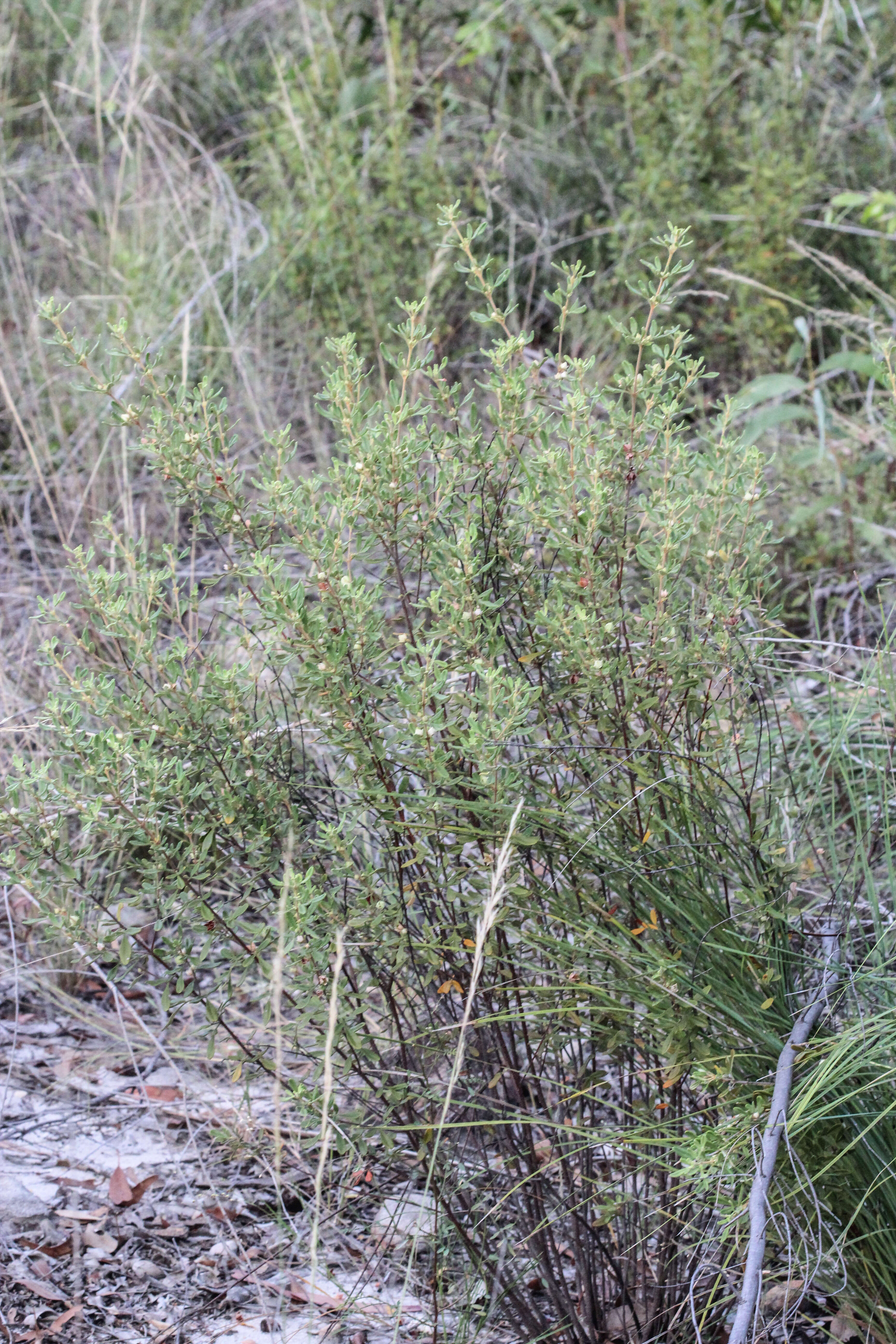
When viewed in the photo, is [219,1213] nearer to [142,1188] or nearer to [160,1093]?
[142,1188]

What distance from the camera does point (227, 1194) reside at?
7.02 ft

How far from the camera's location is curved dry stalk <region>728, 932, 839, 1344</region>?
4.07ft

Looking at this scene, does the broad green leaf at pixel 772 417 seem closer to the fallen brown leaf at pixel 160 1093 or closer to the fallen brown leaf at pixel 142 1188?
the fallen brown leaf at pixel 160 1093

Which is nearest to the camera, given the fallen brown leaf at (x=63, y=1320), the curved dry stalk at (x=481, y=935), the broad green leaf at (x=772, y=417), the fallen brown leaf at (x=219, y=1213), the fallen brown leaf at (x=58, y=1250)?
the curved dry stalk at (x=481, y=935)

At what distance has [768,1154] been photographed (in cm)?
133

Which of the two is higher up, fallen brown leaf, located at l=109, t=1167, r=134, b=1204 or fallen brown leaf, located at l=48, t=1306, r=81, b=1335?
fallen brown leaf, located at l=48, t=1306, r=81, b=1335

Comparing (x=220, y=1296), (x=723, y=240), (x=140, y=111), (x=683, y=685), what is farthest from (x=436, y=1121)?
(x=723, y=240)

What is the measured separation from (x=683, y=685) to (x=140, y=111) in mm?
3010

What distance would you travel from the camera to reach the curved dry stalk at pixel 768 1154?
1240 millimetres

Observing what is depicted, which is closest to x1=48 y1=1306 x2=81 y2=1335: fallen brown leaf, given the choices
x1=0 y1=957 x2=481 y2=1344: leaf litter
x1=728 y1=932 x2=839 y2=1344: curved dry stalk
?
x1=0 y1=957 x2=481 y2=1344: leaf litter

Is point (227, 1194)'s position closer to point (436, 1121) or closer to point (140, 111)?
point (436, 1121)

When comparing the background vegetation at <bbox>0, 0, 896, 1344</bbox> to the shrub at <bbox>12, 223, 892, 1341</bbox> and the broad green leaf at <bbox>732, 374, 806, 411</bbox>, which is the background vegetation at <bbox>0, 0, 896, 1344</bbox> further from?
the broad green leaf at <bbox>732, 374, 806, 411</bbox>

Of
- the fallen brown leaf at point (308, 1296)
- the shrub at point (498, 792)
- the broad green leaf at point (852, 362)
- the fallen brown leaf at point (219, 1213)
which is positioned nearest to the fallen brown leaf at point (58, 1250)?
the fallen brown leaf at point (219, 1213)

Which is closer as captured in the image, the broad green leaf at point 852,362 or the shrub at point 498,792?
the shrub at point 498,792
